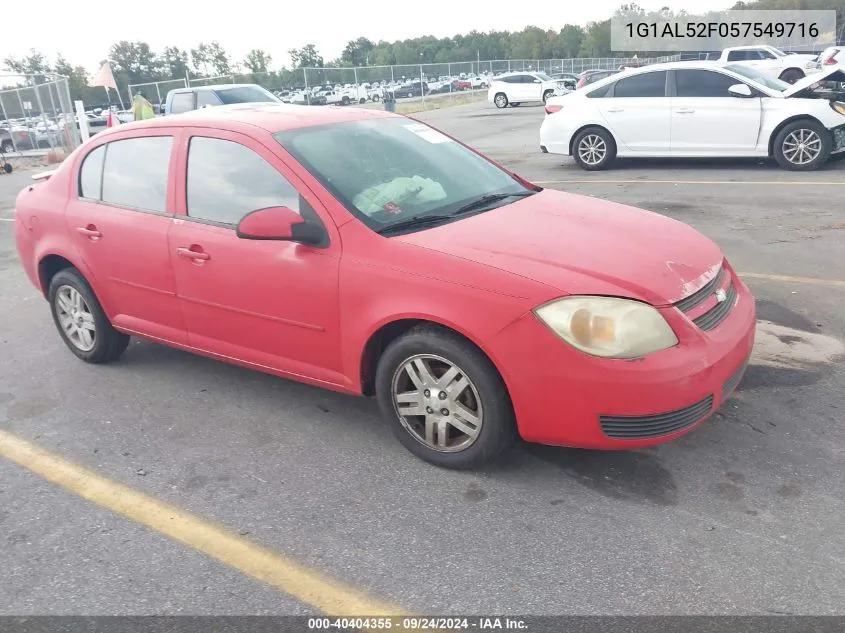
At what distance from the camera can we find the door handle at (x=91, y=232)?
4.31 metres

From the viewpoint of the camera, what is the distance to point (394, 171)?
12.3 feet

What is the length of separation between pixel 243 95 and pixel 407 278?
13.4m

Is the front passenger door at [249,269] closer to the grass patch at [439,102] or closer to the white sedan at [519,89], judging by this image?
the white sedan at [519,89]

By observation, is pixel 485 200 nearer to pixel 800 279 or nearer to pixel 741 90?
pixel 800 279

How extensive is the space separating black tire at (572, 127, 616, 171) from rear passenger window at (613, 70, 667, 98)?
603 millimetres

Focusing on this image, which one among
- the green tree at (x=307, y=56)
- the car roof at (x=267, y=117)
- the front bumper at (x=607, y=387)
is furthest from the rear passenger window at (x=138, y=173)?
the green tree at (x=307, y=56)

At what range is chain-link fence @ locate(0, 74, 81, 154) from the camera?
20500 millimetres

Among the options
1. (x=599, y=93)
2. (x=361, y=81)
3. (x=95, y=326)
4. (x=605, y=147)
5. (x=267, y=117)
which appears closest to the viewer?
(x=267, y=117)

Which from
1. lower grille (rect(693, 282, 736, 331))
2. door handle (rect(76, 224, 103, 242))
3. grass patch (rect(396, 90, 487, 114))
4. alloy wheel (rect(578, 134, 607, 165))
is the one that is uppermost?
door handle (rect(76, 224, 103, 242))

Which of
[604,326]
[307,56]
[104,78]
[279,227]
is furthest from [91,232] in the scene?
[307,56]

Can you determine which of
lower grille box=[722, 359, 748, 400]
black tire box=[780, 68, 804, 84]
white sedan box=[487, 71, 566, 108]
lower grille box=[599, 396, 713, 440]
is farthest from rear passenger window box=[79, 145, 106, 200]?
white sedan box=[487, 71, 566, 108]

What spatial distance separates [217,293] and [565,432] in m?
1.96

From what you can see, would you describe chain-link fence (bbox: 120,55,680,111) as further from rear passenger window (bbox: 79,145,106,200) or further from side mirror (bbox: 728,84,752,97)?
rear passenger window (bbox: 79,145,106,200)

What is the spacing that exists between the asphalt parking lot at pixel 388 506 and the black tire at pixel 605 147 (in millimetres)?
6867
